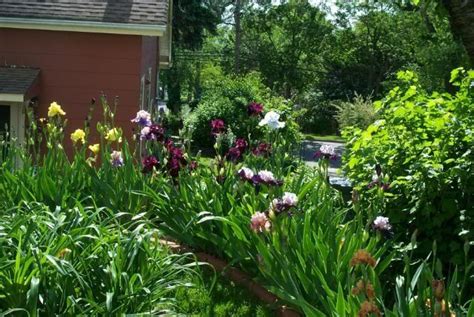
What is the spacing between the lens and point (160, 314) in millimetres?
3594

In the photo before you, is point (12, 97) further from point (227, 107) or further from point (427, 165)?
point (227, 107)

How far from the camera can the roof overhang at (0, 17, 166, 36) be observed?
1177 cm

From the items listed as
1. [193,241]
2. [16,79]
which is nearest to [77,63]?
[16,79]

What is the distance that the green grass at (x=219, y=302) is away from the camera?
152 inches

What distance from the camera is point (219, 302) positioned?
404 centimetres

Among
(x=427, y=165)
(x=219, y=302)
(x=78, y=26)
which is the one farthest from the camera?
(x=78, y=26)

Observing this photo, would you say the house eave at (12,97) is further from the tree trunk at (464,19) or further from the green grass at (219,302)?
the tree trunk at (464,19)

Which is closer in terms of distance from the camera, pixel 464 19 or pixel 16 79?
pixel 464 19

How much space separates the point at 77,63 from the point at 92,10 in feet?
3.29

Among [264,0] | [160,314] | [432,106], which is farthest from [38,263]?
[264,0]

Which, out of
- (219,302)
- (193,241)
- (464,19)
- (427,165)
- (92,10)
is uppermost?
(92,10)

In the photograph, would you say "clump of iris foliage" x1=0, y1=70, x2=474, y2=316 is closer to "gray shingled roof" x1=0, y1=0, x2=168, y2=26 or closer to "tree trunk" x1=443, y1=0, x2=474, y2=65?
"tree trunk" x1=443, y1=0, x2=474, y2=65

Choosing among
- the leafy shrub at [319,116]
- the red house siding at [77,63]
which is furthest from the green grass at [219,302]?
the leafy shrub at [319,116]

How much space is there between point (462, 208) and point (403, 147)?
642mm
